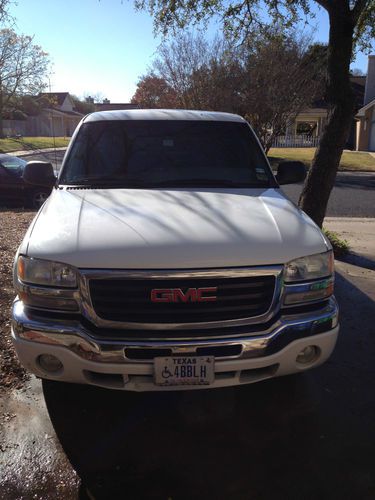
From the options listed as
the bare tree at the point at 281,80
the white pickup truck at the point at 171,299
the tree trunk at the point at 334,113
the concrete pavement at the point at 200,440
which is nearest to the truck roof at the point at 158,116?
the white pickup truck at the point at 171,299

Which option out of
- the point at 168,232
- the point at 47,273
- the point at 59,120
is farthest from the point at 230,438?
the point at 59,120

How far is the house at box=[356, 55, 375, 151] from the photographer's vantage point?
31000 millimetres

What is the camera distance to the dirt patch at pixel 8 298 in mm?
A: 3525

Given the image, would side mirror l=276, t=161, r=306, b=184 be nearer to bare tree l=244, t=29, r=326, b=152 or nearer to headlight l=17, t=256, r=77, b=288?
headlight l=17, t=256, r=77, b=288

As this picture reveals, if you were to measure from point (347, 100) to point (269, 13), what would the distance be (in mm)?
3290

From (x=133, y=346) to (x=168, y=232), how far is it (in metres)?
0.68

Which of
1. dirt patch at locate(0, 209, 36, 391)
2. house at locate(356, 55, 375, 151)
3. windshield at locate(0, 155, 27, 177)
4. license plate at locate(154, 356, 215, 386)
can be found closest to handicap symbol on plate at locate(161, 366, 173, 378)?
license plate at locate(154, 356, 215, 386)

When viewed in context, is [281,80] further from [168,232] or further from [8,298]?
[168,232]

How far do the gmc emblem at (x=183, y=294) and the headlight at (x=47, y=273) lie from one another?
46 cm

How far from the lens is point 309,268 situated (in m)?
2.74

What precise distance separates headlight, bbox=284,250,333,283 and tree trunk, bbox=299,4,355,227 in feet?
13.7

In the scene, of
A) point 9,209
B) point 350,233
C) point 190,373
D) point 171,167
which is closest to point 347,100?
point 350,233

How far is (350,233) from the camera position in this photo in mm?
8539

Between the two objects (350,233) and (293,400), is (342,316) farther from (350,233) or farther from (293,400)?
(350,233)
